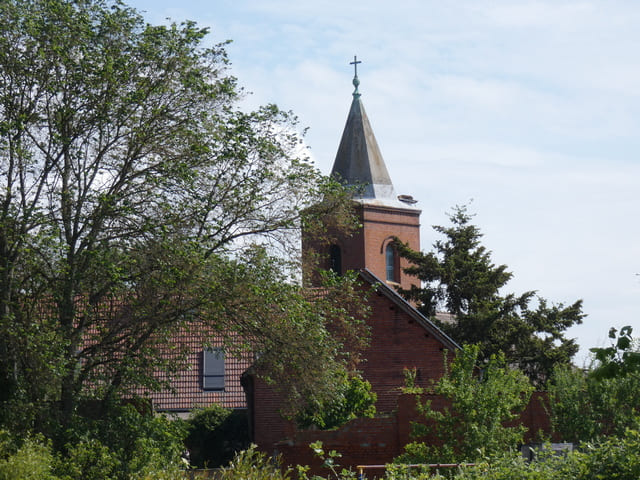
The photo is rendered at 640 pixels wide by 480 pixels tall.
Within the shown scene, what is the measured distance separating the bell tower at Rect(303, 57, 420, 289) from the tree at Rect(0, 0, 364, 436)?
1298 inches

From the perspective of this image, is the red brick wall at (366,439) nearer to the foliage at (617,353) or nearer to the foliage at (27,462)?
the foliage at (27,462)

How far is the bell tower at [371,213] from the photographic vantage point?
5238 centimetres

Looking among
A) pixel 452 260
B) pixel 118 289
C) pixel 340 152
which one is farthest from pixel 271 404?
pixel 340 152

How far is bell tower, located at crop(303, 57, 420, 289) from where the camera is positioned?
5238 cm

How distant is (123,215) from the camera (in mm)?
18000

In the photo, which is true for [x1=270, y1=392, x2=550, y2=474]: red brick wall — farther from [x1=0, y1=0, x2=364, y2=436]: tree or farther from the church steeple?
the church steeple

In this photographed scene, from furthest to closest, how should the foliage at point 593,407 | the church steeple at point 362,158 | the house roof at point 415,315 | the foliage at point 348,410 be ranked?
1. the church steeple at point 362,158
2. the house roof at point 415,315
3. the foliage at point 348,410
4. the foliage at point 593,407

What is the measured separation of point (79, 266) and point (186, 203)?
237 cm

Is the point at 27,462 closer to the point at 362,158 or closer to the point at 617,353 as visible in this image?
the point at 617,353

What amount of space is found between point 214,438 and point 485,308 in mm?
13242

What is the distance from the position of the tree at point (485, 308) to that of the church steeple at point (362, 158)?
9.74 m

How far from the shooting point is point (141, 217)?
18.4 meters

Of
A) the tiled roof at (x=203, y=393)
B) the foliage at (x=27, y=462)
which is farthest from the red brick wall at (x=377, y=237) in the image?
the foliage at (x=27, y=462)

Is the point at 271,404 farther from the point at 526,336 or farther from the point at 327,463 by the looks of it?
the point at 327,463
